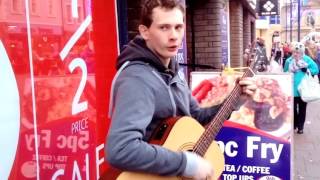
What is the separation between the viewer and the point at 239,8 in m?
11.2

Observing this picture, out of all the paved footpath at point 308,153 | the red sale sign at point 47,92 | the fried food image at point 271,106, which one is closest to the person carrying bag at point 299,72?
the paved footpath at point 308,153

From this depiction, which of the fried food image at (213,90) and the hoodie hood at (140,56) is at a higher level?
the hoodie hood at (140,56)

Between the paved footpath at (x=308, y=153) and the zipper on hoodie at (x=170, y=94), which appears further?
the paved footpath at (x=308, y=153)

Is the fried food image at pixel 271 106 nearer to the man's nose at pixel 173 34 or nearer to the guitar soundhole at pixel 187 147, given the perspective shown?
the guitar soundhole at pixel 187 147

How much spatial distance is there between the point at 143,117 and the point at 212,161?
0.67 meters

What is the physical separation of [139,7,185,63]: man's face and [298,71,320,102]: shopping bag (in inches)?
246

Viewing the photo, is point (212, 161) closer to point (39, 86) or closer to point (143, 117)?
point (143, 117)

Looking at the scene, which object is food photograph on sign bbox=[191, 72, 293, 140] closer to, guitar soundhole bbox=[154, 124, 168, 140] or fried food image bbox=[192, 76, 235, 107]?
fried food image bbox=[192, 76, 235, 107]

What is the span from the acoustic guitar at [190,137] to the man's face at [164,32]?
11.6 inches

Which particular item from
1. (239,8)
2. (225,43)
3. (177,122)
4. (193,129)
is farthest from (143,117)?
(239,8)

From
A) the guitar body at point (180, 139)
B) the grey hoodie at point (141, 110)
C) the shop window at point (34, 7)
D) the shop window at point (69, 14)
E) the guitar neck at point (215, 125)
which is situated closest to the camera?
the grey hoodie at point (141, 110)

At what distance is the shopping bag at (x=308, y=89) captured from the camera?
25.4ft

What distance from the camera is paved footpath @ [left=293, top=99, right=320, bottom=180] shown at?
5.68 m

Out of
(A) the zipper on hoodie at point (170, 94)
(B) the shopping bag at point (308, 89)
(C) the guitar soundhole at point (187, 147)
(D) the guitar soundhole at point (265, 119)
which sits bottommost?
(B) the shopping bag at point (308, 89)
